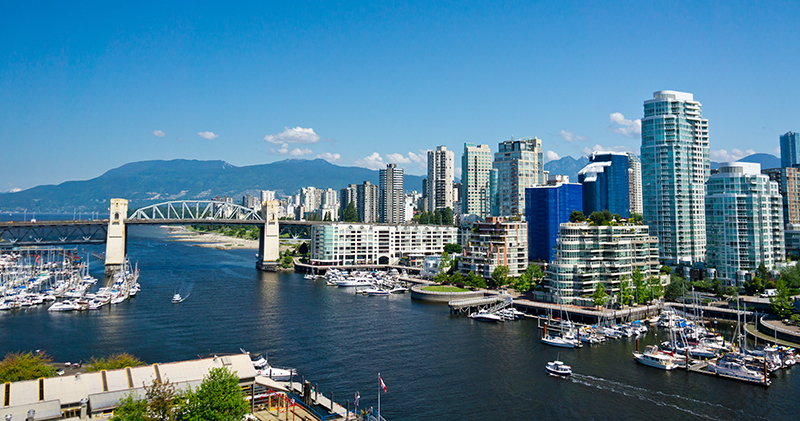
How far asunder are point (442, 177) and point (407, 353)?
124 m

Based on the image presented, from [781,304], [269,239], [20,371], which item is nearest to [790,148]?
[781,304]

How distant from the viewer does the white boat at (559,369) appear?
34219 millimetres

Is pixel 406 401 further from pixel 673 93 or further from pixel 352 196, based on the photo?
pixel 352 196

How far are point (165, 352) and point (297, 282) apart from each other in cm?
4258

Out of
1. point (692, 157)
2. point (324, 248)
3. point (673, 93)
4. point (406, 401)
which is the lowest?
point (406, 401)

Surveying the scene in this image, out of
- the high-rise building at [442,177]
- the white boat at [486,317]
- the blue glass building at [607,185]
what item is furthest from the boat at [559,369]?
the high-rise building at [442,177]

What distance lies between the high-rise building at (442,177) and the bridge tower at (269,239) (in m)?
64.7

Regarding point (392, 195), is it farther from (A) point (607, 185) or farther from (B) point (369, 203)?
(A) point (607, 185)

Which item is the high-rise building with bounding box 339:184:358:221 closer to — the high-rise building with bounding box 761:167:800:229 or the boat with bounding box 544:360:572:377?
the high-rise building with bounding box 761:167:800:229

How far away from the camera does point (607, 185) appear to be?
11219cm

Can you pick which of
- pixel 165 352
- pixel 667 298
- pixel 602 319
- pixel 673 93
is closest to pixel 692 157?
pixel 673 93

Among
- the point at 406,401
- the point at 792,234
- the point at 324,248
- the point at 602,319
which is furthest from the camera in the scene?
the point at 324,248

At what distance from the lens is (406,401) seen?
95.6 ft

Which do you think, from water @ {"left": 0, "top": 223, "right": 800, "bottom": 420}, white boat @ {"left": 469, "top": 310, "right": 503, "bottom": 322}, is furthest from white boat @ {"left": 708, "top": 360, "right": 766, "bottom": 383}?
white boat @ {"left": 469, "top": 310, "right": 503, "bottom": 322}
